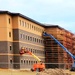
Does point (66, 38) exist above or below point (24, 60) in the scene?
above

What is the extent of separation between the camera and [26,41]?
91.9m

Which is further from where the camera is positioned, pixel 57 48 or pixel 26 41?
pixel 57 48

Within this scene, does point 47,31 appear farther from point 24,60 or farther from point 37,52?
point 24,60

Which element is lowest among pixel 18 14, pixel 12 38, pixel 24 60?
pixel 24 60

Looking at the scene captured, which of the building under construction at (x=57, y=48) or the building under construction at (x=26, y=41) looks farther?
the building under construction at (x=57, y=48)

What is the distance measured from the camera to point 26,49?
89.4 metres

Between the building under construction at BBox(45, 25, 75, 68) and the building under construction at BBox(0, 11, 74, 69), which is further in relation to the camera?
the building under construction at BBox(45, 25, 75, 68)

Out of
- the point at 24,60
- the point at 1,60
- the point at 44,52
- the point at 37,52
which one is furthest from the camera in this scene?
the point at 44,52

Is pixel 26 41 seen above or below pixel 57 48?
above

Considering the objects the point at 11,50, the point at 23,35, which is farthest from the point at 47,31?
the point at 11,50

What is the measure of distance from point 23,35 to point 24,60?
23.1ft

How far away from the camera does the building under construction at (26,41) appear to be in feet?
266

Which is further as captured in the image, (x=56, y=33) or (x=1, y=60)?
(x=56, y=33)

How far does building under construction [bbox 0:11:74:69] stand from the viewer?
80938 millimetres
